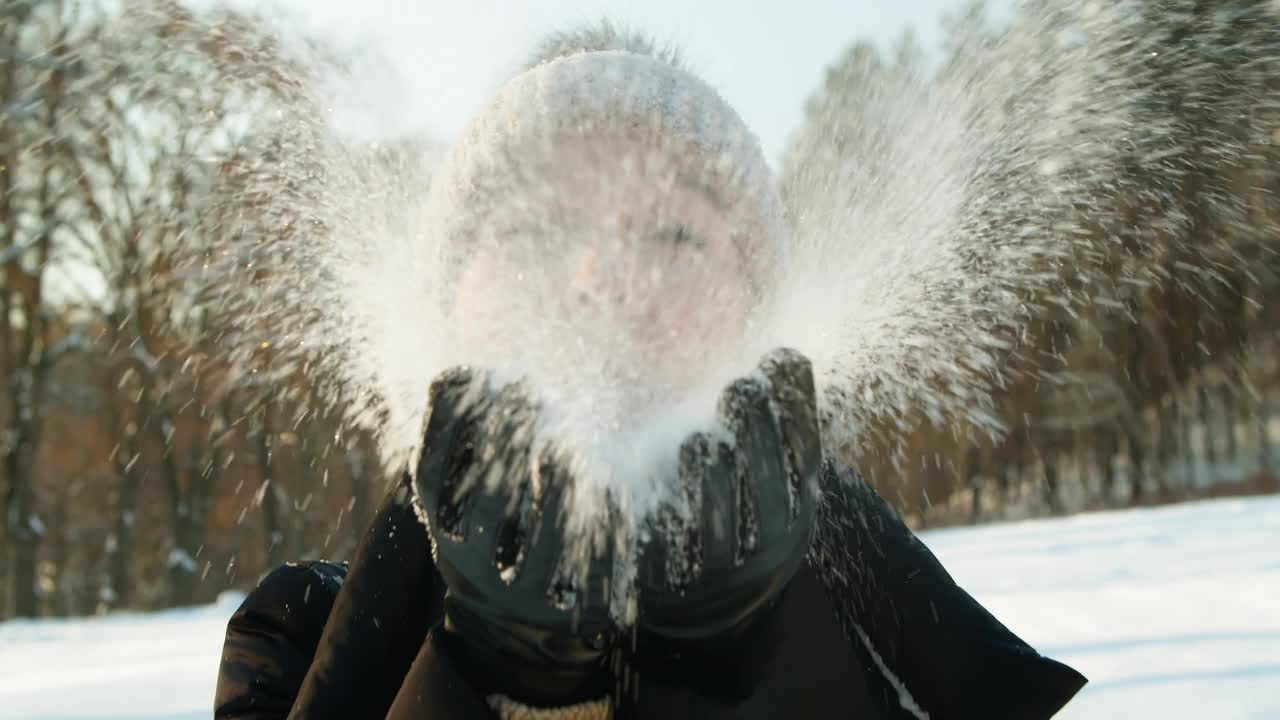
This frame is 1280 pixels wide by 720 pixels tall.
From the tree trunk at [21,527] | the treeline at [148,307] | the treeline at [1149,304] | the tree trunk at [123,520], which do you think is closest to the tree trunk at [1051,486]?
the treeline at [1149,304]

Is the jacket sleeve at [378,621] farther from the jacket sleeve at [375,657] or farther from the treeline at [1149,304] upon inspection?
the treeline at [1149,304]

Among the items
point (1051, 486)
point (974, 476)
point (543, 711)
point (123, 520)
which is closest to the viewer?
point (543, 711)

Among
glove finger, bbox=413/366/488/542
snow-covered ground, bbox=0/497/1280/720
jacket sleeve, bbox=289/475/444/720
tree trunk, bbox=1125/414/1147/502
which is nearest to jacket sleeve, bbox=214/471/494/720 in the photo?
jacket sleeve, bbox=289/475/444/720

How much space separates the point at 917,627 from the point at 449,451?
85 centimetres

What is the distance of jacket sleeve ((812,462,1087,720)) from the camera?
1.55m

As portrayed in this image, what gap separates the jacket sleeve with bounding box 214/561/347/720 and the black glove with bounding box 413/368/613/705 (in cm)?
66

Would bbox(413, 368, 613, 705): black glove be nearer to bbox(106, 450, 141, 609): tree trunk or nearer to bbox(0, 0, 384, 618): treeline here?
bbox(0, 0, 384, 618): treeline

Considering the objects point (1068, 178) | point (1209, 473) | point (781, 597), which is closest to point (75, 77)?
point (1068, 178)

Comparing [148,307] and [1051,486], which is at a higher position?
[148,307]

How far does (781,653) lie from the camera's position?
1.40 m

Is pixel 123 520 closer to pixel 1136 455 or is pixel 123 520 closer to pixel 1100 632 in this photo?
pixel 1100 632

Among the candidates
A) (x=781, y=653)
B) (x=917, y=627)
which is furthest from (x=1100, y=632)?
(x=781, y=653)

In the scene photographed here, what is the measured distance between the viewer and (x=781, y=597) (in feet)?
4.77

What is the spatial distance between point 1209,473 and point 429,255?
30442 mm
